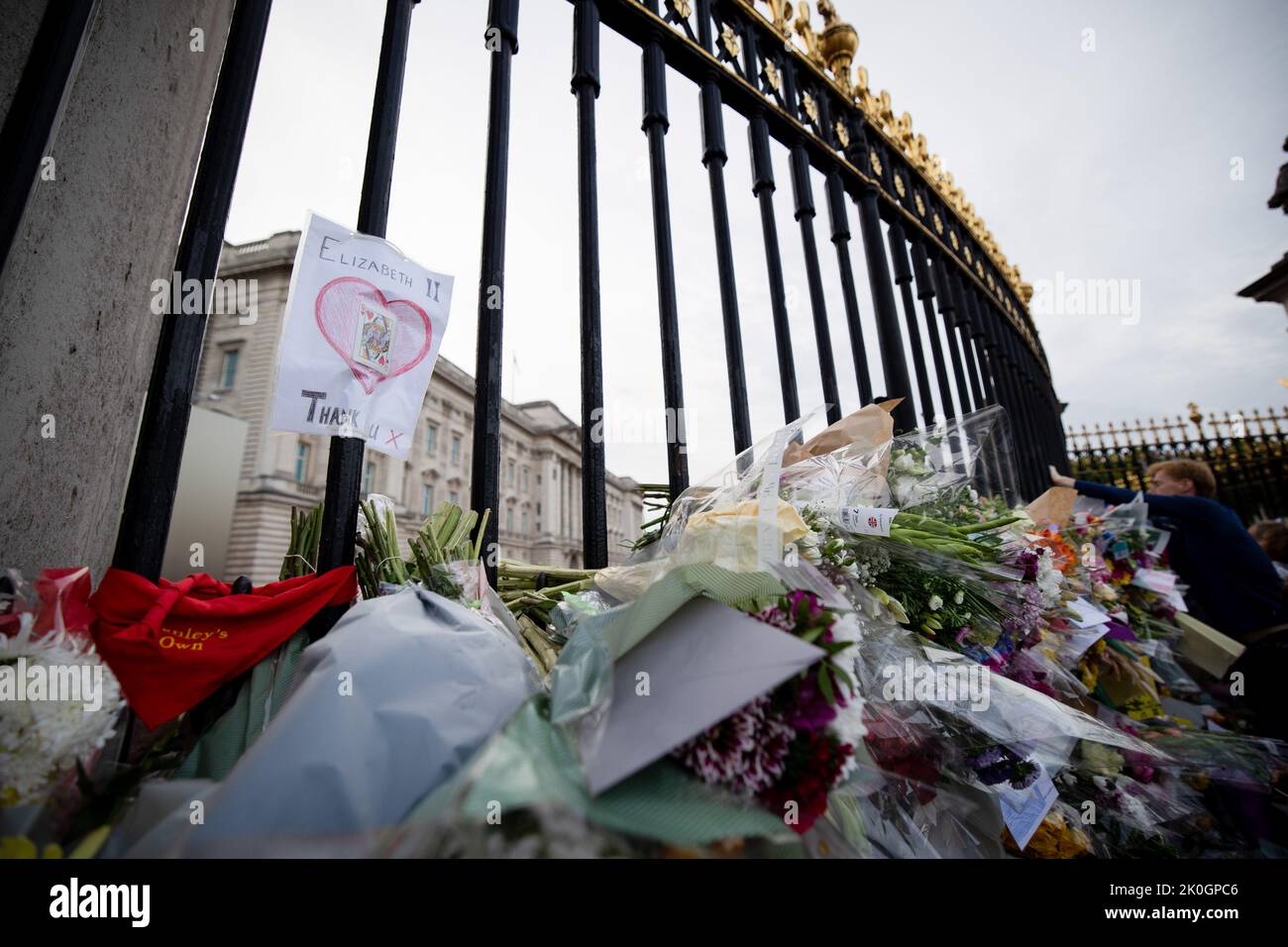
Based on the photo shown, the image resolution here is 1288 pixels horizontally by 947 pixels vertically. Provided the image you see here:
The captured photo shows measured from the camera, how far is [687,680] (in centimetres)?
70

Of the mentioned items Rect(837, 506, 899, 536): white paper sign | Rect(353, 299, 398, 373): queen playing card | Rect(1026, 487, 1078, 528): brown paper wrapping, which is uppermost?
Rect(353, 299, 398, 373): queen playing card

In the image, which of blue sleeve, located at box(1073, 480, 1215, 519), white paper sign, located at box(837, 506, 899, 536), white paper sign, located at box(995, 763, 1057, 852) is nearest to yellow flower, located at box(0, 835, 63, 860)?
white paper sign, located at box(837, 506, 899, 536)

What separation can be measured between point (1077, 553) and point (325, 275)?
10.2 feet

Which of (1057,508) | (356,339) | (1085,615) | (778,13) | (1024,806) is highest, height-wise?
(778,13)

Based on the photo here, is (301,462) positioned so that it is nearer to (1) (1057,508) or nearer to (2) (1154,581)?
(1) (1057,508)

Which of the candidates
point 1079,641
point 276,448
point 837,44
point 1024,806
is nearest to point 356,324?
point 1024,806

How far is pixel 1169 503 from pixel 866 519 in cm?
382

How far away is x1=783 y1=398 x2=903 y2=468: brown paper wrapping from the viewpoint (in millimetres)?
1621

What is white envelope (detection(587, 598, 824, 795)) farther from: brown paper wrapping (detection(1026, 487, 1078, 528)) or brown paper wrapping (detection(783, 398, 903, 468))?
brown paper wrapping (detection(1026, 487, 1078, 528))

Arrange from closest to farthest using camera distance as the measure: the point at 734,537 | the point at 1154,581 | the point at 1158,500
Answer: the point at 734,537, the point at 1154,581, the point at 1158,500

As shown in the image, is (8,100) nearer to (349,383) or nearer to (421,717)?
(349,383)

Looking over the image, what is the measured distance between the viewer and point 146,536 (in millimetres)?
1116

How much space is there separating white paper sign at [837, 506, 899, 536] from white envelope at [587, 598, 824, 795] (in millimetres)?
616

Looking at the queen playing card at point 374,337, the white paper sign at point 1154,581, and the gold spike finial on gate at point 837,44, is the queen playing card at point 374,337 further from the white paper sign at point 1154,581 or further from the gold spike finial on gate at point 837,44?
the white paper sign at point 1154,581
